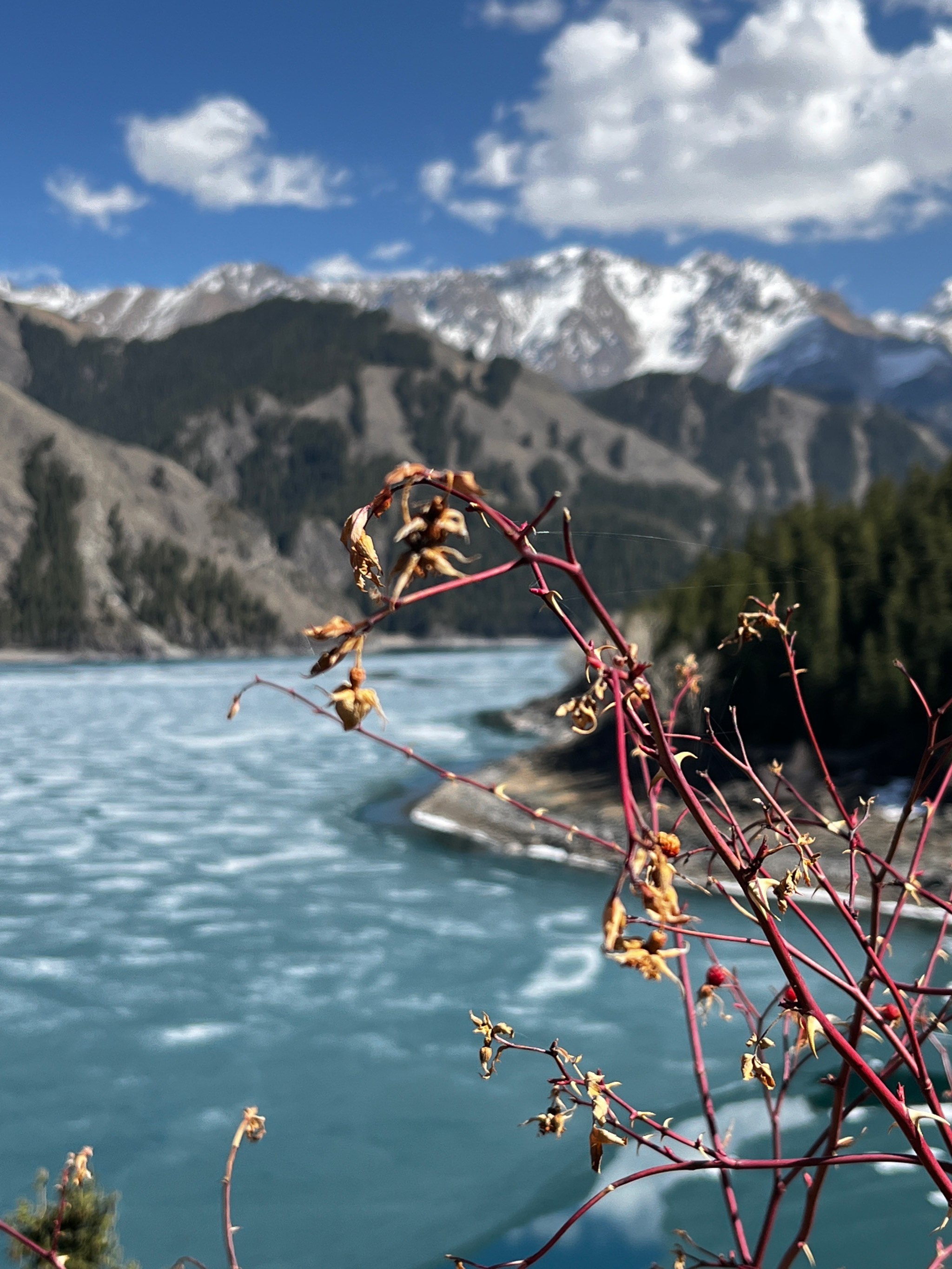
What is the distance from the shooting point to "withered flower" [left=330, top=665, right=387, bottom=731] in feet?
3.31

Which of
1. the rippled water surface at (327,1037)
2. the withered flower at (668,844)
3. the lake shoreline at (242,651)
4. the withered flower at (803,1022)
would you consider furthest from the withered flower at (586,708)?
the lake shoreline at (242,651)

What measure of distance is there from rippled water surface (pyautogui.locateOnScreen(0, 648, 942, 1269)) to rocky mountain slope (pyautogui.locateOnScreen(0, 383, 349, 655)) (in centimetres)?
9581

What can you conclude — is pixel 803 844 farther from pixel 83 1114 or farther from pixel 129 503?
pixel 129 503

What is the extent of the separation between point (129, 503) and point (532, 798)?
440 feet

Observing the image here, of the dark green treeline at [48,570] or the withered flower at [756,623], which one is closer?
the withered flower at [756,623]

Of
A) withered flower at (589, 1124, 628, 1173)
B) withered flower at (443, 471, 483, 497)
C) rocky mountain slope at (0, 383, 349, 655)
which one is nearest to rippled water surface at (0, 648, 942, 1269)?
withered flower at (589, 1124, 628, 1173)

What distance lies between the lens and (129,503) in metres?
148

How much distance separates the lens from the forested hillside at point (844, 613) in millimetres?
2654

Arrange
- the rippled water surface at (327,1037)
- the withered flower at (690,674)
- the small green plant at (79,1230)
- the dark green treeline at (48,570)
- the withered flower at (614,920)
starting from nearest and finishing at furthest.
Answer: the withered flower at (614,920), the withered flower at (690,674), the small green plant at (79,1230), the rippled water surface at (327,1037), the dark green treeline at (48,570)

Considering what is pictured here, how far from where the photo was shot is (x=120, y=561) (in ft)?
450

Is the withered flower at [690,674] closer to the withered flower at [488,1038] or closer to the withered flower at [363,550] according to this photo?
the withered flower at [488,1038]

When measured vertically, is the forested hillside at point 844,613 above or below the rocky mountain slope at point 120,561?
below

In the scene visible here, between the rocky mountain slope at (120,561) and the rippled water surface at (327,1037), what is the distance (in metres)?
95.8

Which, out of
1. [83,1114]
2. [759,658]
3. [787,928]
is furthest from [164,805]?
[759,658]
